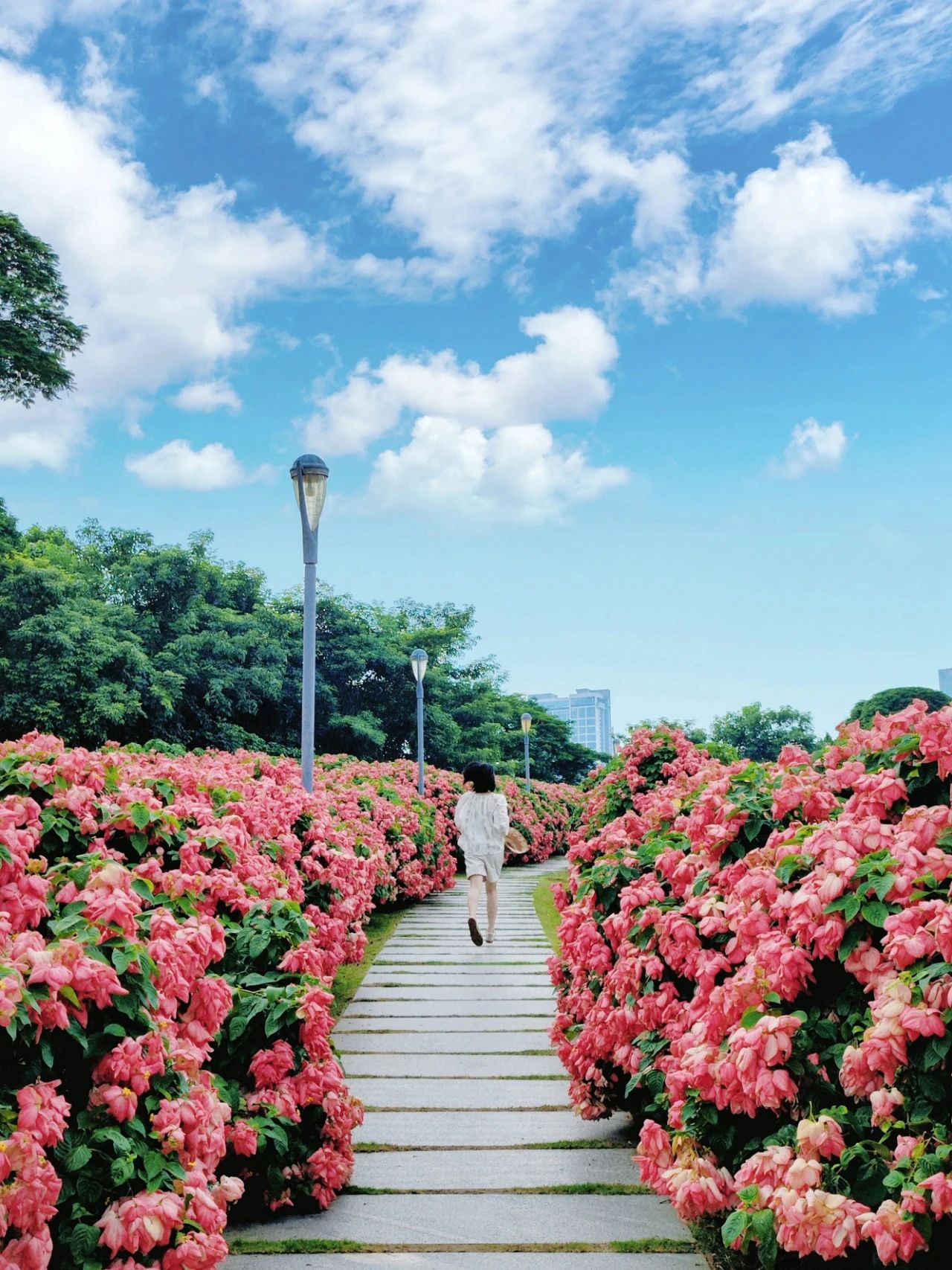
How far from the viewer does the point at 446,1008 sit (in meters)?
5.72

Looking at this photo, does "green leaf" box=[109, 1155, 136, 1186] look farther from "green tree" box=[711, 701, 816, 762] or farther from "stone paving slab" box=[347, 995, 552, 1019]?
"green tree" box=[711, 701, 816, 762]

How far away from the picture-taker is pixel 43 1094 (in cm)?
197

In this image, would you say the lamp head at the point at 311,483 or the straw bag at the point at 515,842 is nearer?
the lamp head at the point at 311,483

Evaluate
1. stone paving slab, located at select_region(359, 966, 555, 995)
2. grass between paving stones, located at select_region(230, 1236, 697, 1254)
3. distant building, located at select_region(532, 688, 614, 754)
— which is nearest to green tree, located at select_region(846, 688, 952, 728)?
stone paving slab, located at select_region(359, 966, 555, 995)

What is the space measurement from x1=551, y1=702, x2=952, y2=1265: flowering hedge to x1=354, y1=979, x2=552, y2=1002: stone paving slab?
2.74 metres

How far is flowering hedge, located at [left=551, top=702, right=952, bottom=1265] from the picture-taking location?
197 centimetres

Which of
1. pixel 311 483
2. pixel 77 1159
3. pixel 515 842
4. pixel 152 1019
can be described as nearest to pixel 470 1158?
pixel 152 1019

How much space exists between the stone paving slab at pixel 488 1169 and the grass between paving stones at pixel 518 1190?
1 cm

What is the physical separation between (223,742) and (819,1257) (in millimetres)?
20423

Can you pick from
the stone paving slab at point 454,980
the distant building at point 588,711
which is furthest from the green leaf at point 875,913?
the distant building at point 588,711

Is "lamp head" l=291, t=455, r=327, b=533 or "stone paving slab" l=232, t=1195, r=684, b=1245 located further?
"lamp head" l=291, t=455, r=327, b=533

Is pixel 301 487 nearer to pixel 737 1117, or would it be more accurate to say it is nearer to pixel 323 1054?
pixel 323 1054

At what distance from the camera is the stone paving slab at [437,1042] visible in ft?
15.9

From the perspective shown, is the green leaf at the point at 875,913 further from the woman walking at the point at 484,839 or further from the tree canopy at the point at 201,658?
the tree canopy at the point at 201,658
